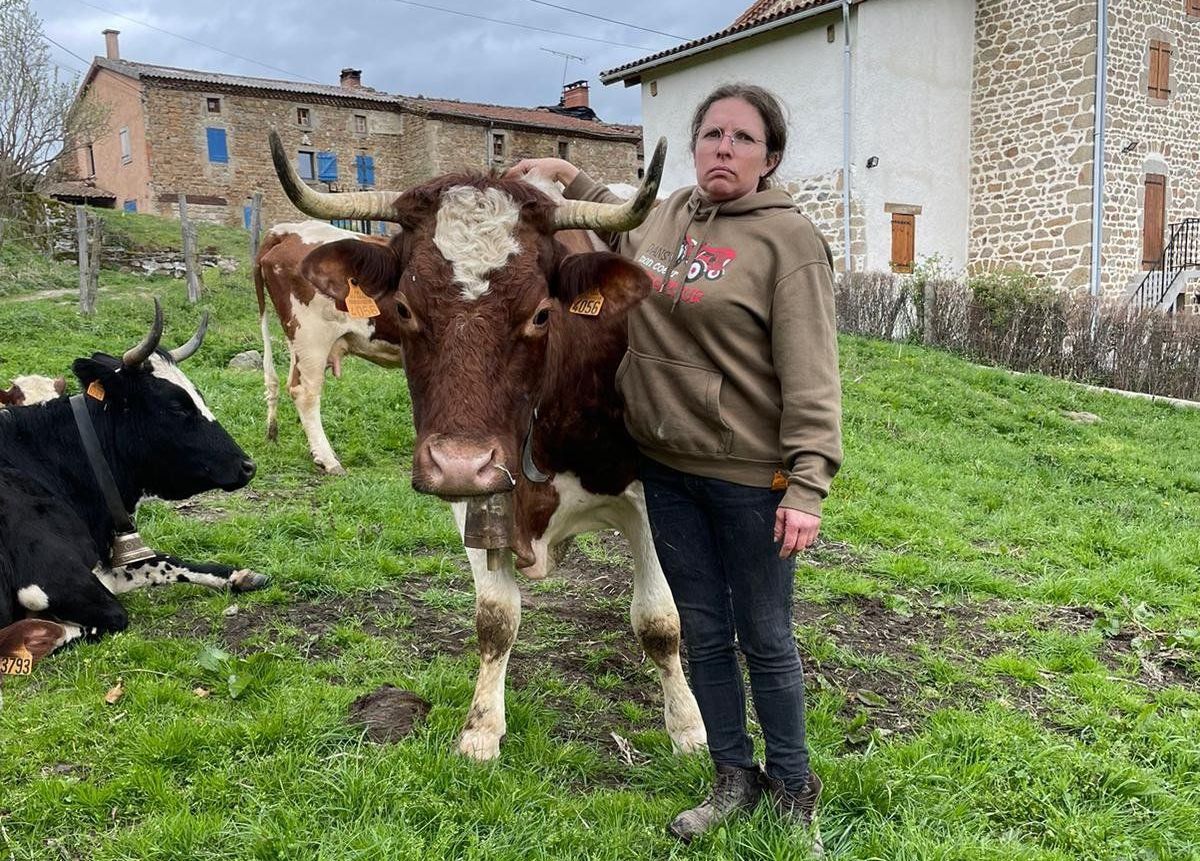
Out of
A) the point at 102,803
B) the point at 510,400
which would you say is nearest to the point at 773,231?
the point at 510,400

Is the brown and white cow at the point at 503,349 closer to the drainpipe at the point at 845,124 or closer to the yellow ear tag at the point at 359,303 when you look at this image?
the yellow ear tag at the point at 359,303

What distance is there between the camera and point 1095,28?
1639 centimetres

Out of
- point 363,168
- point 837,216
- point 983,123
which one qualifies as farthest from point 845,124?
point 363,168

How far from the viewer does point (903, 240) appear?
56.5 feet

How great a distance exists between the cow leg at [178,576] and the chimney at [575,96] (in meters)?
39.5

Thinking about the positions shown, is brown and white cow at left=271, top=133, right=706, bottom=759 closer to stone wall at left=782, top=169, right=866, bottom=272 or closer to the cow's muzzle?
the cow's muzzle

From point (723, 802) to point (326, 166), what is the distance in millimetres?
36069

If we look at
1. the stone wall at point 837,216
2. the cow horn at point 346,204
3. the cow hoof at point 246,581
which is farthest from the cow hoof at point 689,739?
the stone wall at point 837,216

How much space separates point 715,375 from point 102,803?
220cm

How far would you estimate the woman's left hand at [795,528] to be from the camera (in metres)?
2.13

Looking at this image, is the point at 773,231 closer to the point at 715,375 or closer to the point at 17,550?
the point at 715,375

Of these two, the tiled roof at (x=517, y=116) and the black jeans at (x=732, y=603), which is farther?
the tiled roof at (x=517, y=116)

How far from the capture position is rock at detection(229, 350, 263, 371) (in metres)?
9.95

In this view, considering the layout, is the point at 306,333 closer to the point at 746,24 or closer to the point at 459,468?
the point at 459,468
